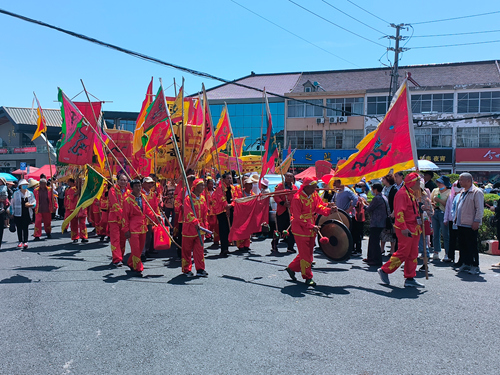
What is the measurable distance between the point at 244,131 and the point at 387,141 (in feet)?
114

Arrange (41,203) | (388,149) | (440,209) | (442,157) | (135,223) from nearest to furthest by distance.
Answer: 1. (388,149)
2. (135,223)
3. (440,209)
4. (41,203)
5. (442,157)

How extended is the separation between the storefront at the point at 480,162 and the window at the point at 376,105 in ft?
22.1

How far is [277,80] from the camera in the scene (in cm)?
4431

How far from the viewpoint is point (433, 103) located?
113 ft

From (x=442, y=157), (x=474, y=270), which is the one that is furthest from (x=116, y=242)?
(x=442, y=157)

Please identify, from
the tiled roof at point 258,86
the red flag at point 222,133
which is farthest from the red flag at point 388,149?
the tiled roof at point 258,86

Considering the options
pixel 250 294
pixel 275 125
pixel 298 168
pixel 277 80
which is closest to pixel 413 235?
pixel 250 294

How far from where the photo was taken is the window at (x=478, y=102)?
1314 inches

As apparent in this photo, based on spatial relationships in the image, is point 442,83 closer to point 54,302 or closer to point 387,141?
point 387,141

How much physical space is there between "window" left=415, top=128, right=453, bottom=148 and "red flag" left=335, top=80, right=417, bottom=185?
95.1 feet

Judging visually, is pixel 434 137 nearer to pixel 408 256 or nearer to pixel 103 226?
pixel 103 226

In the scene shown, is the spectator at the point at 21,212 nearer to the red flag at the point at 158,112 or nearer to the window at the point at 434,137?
the red flag at the point at 158,112

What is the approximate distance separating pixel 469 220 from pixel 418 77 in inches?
1312

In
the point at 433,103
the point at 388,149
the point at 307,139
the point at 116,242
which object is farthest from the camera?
the point at 307,139
